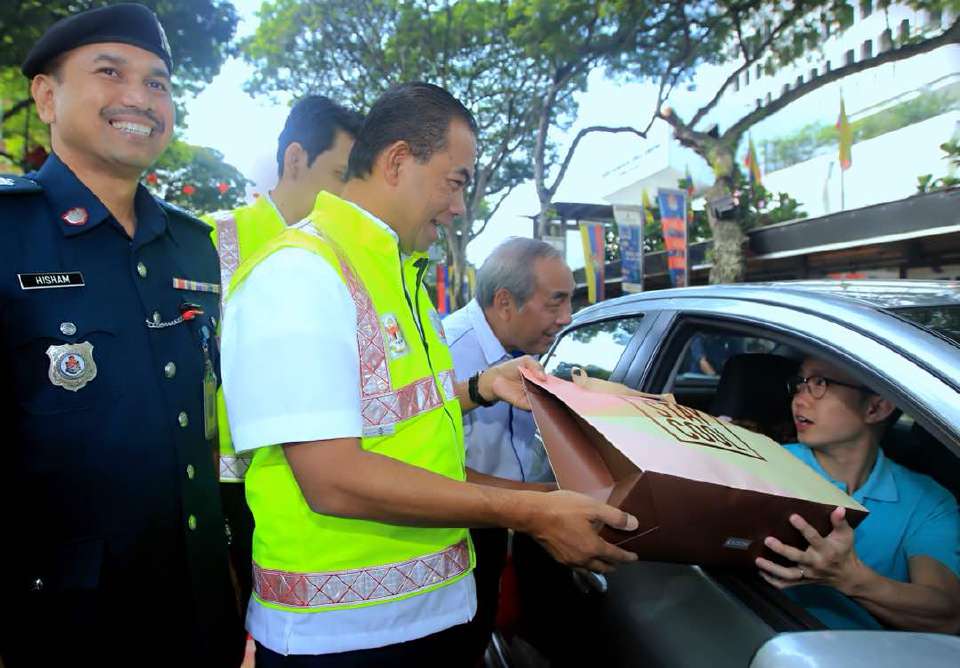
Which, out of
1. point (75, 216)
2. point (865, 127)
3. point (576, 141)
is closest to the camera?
point (75, 216)

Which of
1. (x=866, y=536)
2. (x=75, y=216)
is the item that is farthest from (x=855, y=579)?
(x=75, y=216)

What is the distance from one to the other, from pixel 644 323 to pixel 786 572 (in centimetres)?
108

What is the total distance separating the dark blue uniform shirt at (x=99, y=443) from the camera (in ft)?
4.23

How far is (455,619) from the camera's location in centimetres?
134

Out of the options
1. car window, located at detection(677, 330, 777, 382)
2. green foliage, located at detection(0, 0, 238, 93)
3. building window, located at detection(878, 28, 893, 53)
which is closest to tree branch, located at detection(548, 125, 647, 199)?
building window, located at detection(878, 28, 893, 53)

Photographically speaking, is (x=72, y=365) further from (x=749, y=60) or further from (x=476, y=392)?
(x=749, y=60)

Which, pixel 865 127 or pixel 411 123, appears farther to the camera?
pixel 865 127

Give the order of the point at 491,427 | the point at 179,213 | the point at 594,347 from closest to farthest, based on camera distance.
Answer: the point at 179,213
the point at 491,427
the point at 594,347

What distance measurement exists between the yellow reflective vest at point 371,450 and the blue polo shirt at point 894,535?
83 cm

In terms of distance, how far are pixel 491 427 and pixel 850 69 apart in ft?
25.6

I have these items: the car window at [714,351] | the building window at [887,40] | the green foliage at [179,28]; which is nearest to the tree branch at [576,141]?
the building window at [887,40]

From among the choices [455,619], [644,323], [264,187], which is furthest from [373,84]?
[455,619]

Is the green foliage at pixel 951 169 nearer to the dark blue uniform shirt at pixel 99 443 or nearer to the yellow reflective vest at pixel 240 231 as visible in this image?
the yellow reflective vest at pixel 240 231

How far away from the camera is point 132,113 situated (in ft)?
4.97
